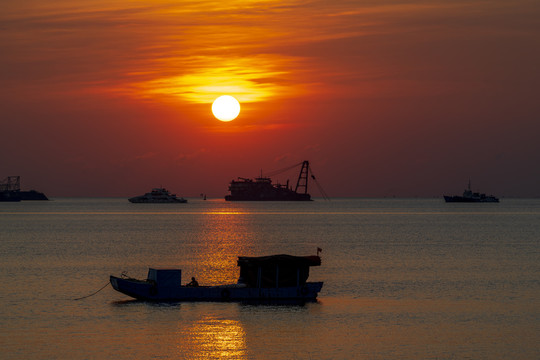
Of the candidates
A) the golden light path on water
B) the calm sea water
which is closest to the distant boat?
the calm sea water

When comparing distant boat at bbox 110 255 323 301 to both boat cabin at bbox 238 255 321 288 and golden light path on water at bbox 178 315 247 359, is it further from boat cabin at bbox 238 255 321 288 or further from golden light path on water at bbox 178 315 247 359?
golden light path on water at bbox 178 315 247 359

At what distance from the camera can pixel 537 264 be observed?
302 feet

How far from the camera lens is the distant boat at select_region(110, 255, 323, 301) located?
57.3 meters

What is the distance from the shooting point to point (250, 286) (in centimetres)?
5844

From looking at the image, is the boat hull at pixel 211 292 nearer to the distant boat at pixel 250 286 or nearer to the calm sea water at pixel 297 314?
the distant boat at pixel 250 286

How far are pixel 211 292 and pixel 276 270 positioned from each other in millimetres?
5240

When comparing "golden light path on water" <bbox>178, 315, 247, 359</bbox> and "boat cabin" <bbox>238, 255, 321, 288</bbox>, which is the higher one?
"boat cabin" <bbox>238, 255, 321, 288</bbox>

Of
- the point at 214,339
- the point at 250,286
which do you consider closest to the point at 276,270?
the point at 250,286

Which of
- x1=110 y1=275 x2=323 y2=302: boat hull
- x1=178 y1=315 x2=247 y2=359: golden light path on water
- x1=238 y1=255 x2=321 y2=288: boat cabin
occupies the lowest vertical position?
x1=178 y1=315 x2=247 y2=359: golden light path on water

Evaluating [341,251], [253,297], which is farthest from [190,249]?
[253,297]

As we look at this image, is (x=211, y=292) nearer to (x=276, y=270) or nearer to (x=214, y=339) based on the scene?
(x=276, y=270)

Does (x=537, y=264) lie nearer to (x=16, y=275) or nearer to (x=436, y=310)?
(x=436, y=310)

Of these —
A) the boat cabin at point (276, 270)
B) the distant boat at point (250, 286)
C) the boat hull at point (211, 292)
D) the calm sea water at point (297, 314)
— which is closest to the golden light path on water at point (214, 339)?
the calm sea water at point (297, 314)

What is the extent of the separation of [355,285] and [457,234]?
301ft
